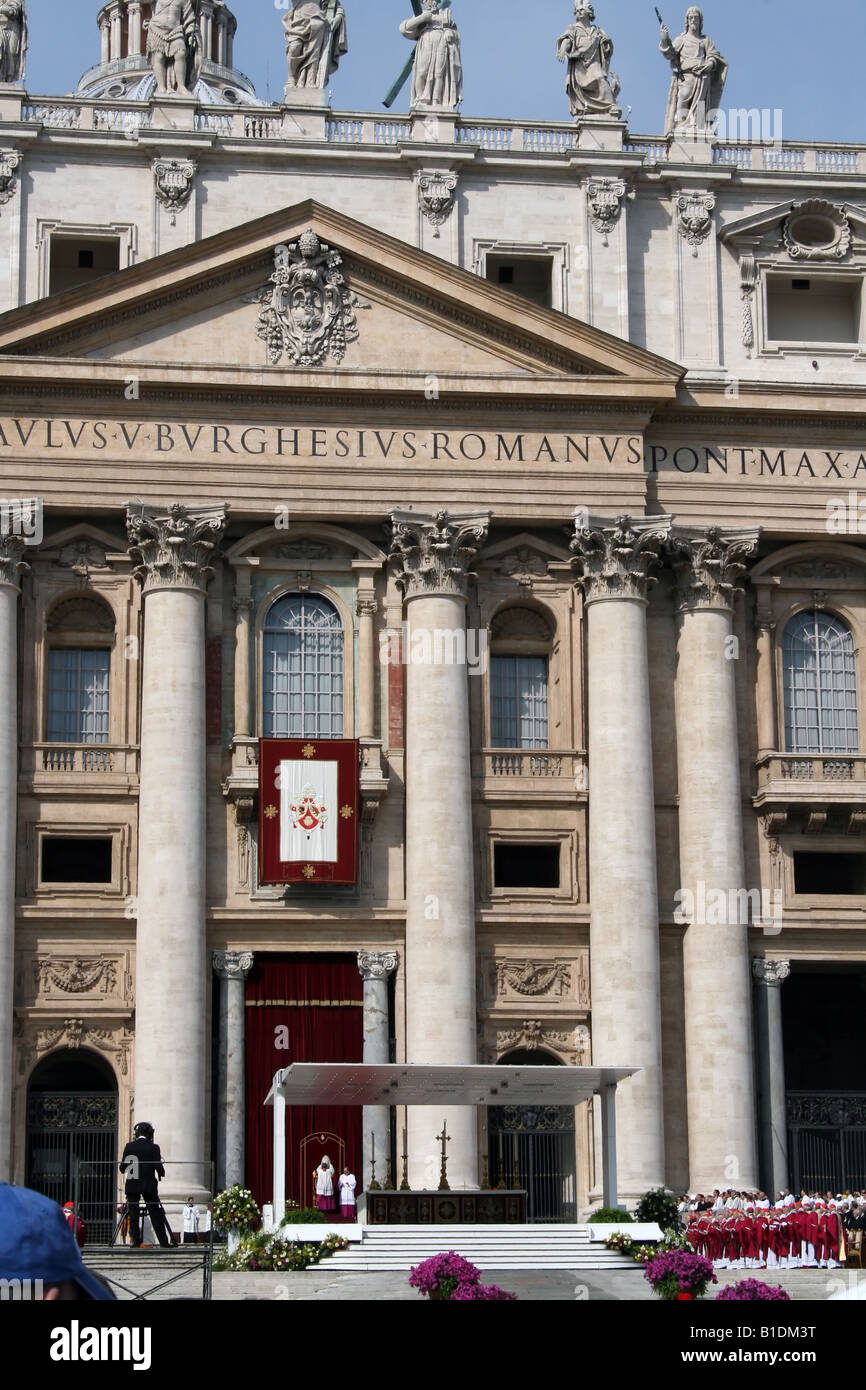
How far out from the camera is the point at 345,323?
41812mm

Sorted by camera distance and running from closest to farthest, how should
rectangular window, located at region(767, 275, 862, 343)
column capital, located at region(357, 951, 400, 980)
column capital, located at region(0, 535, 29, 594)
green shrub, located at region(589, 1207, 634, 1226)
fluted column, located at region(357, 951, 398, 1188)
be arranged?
green shrub, located at region(589, 1207, 634, 1226) < fluted column, located at region(357, 951, 398, 1188) < column capital, located at region(357, 951, 400, 980) < column capital, located at region(0, 535, 29, 594) < rectangular window, located at region(767, 275, 862, 343)

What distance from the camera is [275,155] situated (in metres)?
43.2

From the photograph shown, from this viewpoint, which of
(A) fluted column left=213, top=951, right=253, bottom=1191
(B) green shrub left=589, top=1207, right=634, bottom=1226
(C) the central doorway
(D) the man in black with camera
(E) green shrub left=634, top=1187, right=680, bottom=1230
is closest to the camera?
(D) the man in black with camera

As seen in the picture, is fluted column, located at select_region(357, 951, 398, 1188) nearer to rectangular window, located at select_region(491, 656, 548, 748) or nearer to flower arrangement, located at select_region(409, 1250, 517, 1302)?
rectangular window, located at select_region(491, 656, 548, 748)

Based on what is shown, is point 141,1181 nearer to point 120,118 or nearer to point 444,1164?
point 444,1164

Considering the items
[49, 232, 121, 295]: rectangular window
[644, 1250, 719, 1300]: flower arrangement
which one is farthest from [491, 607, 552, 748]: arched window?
[644, 1250, 719, 1300]: flower arrangement

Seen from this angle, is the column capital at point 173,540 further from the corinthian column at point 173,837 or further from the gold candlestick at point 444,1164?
the gold candlestick at point 444,1164

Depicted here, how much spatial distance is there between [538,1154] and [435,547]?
11.5 metres

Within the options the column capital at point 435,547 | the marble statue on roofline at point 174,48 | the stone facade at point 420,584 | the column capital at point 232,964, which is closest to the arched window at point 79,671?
the stone facade at point 420,584

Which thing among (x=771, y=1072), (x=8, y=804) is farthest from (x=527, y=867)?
(x=8, y=804)

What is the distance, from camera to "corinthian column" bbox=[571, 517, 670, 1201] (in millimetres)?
39031

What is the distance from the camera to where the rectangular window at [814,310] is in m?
44.8

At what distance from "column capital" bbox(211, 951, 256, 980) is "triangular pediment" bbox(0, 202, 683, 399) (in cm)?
1086

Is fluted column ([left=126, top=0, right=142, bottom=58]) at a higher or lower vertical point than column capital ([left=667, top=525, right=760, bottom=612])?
higher
